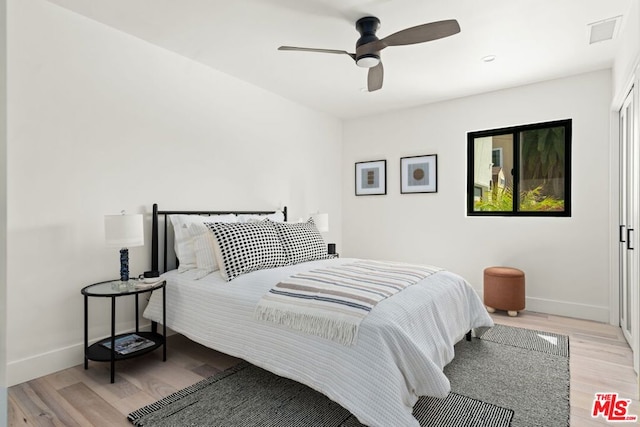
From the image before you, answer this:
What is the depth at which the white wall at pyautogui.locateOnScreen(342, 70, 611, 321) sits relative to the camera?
11.9ft

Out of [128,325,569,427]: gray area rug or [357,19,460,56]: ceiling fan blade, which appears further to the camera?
[357,19,460,56]: ceiling fan blade

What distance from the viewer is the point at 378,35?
2861 mm

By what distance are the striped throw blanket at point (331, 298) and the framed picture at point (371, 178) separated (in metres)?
2.70

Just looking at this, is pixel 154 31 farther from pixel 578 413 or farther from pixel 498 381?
pixel 578 413

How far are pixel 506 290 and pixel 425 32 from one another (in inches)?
108

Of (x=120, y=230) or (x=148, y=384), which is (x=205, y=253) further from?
(x=148, y=384)

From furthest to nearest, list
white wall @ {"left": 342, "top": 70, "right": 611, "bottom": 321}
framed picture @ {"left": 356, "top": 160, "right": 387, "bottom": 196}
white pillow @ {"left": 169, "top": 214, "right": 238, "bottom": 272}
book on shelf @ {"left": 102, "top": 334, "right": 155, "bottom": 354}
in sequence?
framed picture @ {"left": 356, "top": 160, "right": 387, "bottom": 196}, white wall @ {"left": 342, "top": 70, "right": 611, "bottom": 321}, white pillow @ {"left": 169, "top": 214, "right": 238, "bottom": 272}, book on shelf @ {"left": 102, "top": 334, "right": 155, "bottom": 354}

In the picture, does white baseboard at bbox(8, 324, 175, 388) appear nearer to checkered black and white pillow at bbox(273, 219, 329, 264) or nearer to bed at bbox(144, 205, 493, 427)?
bed at bbox(144, 205, 493, 427)

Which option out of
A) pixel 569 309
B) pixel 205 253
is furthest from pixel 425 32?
pixel 569 309

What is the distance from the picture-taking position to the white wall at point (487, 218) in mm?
3635

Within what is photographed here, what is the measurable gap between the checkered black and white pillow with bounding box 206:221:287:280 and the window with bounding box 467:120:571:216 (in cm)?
277

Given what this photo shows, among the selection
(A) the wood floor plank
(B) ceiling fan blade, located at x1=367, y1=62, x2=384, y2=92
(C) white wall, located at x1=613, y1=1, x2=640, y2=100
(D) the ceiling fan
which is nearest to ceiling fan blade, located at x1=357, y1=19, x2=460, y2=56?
(D) the ceiling fan

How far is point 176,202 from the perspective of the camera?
323cm

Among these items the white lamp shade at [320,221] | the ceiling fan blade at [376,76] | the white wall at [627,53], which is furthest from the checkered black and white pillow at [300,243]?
the white wall at [627,53]
